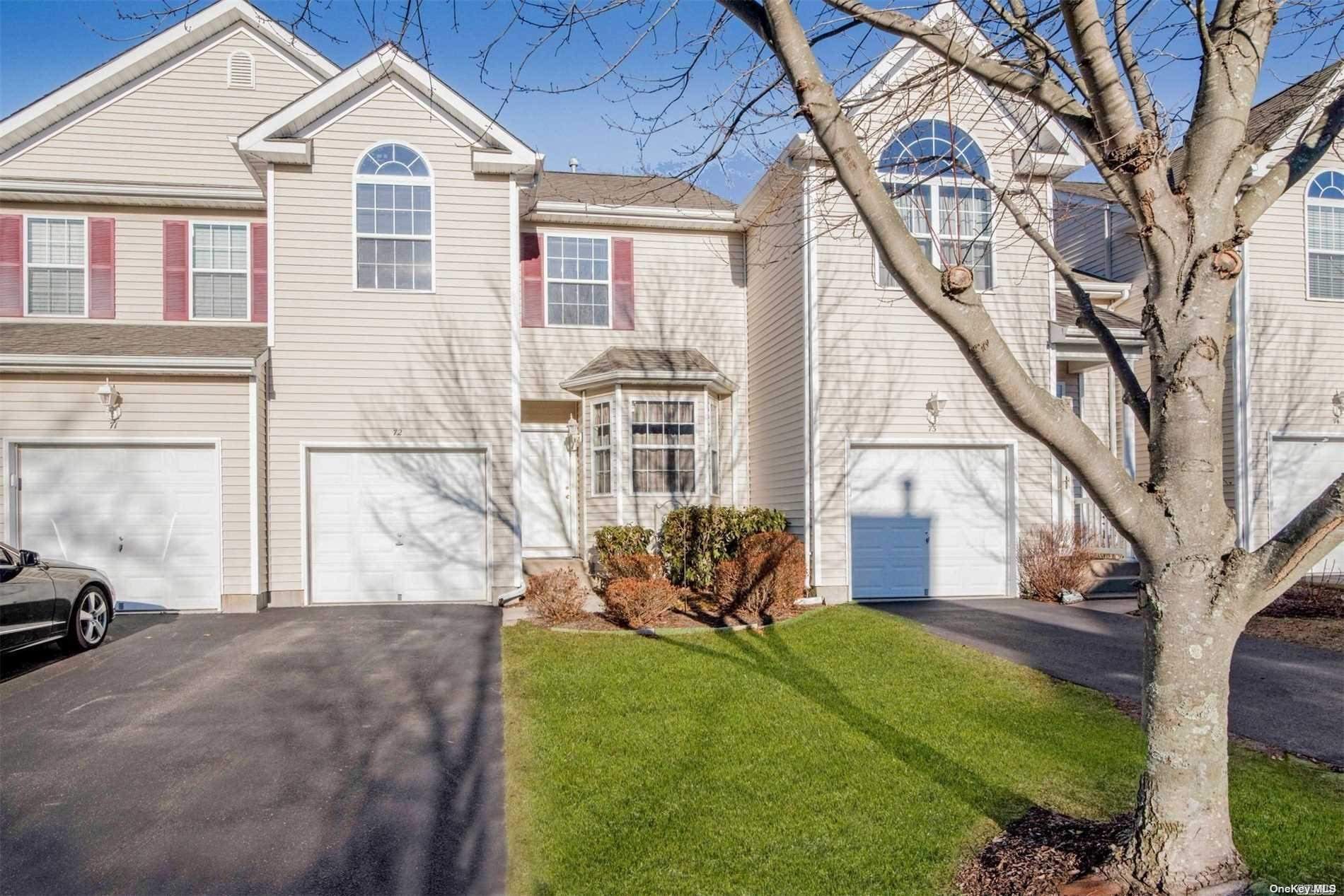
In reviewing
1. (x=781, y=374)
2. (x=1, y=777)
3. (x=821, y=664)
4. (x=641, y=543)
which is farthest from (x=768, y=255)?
(x=1, y=777)

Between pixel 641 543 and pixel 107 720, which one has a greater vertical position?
pixel 641 543

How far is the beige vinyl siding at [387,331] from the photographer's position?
1173cm

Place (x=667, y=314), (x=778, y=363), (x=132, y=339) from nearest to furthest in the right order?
(x=132, y=339), (x=778, y=363), (x=667, y=314)

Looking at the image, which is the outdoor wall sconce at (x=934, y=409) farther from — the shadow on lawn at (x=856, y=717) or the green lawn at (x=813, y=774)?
the green lawn at (x=813, y=774)

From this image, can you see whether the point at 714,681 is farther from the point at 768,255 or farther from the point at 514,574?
the point at 768,255

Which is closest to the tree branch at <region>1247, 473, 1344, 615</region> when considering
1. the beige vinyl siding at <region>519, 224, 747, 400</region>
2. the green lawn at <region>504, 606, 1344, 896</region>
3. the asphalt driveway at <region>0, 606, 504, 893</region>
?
the green lawn at <region>504, 606, 1344, 896</region>

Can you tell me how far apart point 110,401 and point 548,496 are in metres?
6.43

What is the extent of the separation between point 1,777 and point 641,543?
7594 mm

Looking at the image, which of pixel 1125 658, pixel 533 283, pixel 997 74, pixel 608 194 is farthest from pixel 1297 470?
pixel 997 74

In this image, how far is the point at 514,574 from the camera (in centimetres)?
1191

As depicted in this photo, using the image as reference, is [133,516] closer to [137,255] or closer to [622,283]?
[137,255]

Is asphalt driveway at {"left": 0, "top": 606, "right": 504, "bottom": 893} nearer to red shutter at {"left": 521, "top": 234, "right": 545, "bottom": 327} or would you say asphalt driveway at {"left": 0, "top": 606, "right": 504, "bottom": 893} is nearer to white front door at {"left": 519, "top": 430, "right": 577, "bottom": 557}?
white front door at {"left": 519, "top": 430, "right": 577, "bottom": 557}

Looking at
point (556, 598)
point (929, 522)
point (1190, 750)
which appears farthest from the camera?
point (929, 522)

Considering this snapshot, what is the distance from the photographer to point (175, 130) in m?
13.8
